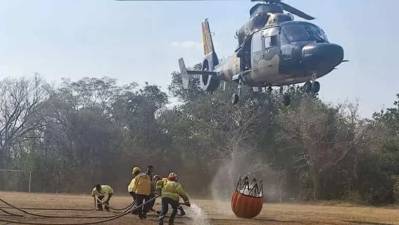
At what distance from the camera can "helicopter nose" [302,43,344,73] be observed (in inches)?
912

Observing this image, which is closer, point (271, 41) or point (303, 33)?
point (303, 33)

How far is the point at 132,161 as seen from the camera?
188 ft

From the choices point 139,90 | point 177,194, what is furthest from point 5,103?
point 177,194

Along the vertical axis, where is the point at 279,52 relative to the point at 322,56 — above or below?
above

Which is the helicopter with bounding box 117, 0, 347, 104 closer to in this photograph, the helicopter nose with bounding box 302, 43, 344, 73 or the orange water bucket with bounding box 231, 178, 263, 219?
the helicopter nose with bounding box 302, 43, 344, 73

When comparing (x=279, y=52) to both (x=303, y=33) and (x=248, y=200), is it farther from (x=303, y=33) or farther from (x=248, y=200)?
(x=248, y=200)

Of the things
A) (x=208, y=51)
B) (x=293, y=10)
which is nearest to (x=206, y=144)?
(x=208, y=51)

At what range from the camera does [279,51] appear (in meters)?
24.7

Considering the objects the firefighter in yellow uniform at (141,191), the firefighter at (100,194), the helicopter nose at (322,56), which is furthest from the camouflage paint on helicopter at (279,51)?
the firefighter at (100,194)

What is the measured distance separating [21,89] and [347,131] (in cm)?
3804

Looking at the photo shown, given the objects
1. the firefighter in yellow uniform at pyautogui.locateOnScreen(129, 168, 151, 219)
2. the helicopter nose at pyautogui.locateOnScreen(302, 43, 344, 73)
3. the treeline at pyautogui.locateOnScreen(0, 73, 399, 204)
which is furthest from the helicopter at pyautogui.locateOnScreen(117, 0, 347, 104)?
the treeline at pyautogui.locateOnScreen(0, 73, 399, 204)

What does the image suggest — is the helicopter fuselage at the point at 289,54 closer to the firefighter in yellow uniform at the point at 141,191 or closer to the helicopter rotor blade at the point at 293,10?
the helicopter rotor blade at the point at 293,10

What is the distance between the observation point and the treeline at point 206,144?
156ft

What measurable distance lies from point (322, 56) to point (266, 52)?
3139mm
